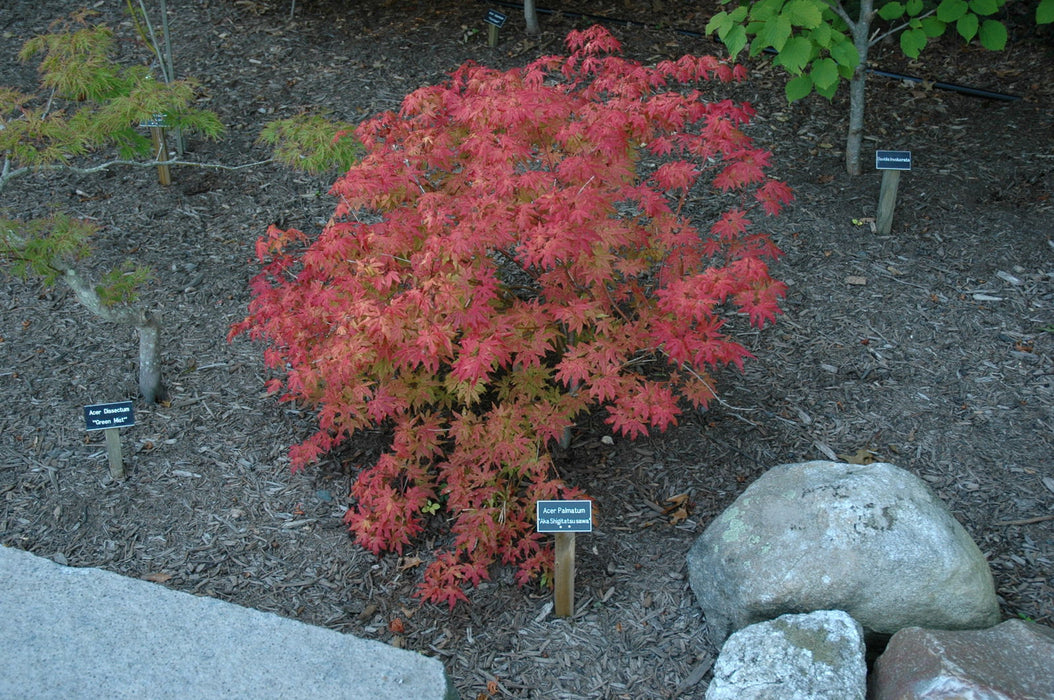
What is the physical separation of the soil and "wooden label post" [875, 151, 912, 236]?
0.33ft

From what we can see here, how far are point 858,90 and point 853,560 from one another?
3.48 meters

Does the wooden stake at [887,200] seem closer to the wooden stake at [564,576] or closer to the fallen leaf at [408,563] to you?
the wooden stake at [564,576]

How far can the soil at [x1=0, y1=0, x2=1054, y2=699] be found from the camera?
3.44 meters

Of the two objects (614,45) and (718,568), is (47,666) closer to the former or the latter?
(718,568)

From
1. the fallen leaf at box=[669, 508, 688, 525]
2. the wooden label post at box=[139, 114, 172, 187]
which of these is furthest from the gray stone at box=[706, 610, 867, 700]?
the wooden label post at box=[139, 114, 172, 187]

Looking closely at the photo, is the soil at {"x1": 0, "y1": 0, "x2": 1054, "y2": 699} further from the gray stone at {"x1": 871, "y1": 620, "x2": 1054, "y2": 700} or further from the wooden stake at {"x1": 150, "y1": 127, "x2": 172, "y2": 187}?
the gray stone at {"x1": 871, "y1": 620, "x2": 1054, "y2": 700}

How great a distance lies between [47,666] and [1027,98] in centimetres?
655

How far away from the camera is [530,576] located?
3477 millimetres

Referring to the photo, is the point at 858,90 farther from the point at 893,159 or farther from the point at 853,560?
the point at 853,560

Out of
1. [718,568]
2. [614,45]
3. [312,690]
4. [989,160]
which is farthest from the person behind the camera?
[989,160]

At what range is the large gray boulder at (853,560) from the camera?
3.03m

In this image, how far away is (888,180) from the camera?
16.6ft

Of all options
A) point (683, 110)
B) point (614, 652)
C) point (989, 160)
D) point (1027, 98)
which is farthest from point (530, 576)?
point (1027, 98)

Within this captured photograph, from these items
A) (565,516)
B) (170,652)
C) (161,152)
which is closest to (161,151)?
(161,152)
